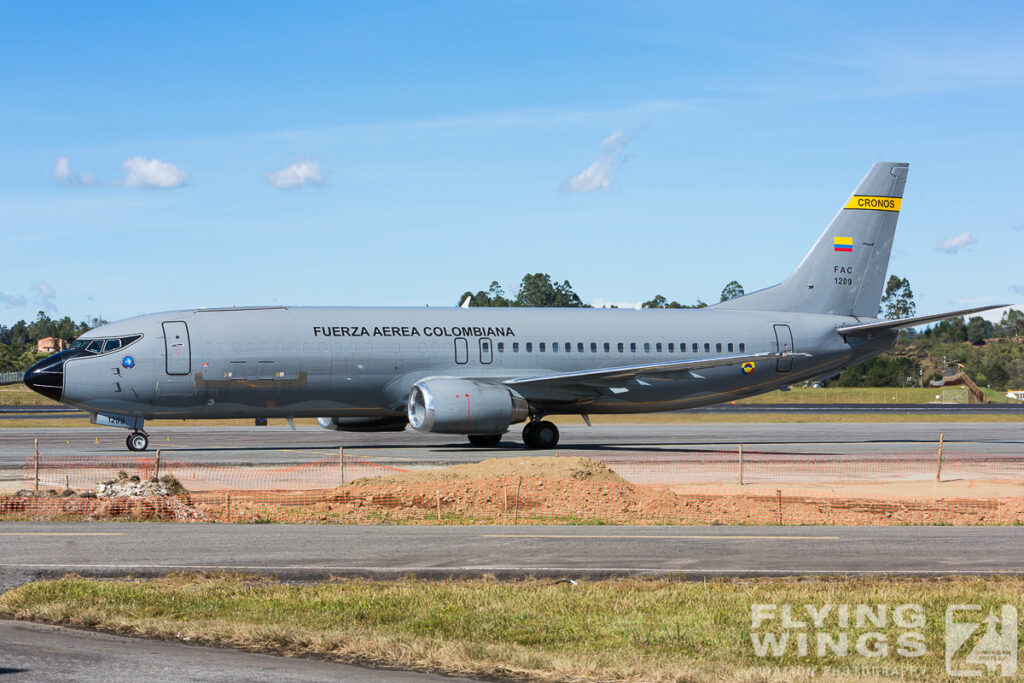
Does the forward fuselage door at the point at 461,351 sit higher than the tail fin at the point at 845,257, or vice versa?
the tail fin at the point at 845,257

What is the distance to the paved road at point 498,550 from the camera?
1395 cm

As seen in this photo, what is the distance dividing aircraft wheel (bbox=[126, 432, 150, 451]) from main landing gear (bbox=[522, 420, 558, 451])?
1191 centimetres

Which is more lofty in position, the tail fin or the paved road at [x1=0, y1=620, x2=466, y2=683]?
the tail fin

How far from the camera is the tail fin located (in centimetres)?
4409

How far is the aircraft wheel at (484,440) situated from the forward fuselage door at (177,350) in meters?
9.76

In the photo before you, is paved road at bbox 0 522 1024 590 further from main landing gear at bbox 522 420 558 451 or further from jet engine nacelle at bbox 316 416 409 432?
jet engine nacelle at bbox 316 416 409 432

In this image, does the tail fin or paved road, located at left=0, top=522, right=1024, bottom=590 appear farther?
the tail fin

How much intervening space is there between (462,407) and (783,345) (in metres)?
13.4

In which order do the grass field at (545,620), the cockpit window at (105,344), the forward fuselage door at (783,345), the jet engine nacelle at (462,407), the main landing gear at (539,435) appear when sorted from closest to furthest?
the grass field at (545,620), the cockpit window at (105,344), the jet engine nacelle at (462,407), the main landing gear at (539,435), the forward fuselage door at (783,345)

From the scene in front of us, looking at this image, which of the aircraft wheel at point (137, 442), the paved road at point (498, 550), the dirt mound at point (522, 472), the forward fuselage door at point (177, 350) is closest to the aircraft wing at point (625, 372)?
the forward fuselage door at point (177, 350)

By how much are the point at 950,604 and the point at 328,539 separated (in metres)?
8.33

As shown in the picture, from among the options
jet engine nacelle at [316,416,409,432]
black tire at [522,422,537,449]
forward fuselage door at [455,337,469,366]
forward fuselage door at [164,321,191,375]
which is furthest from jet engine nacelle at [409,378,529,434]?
forward fuselage door at [164,321,191,375]

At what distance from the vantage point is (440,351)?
123ft

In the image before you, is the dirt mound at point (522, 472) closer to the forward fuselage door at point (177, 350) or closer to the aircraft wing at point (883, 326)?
the forward fuselage door at point (177, 350)
